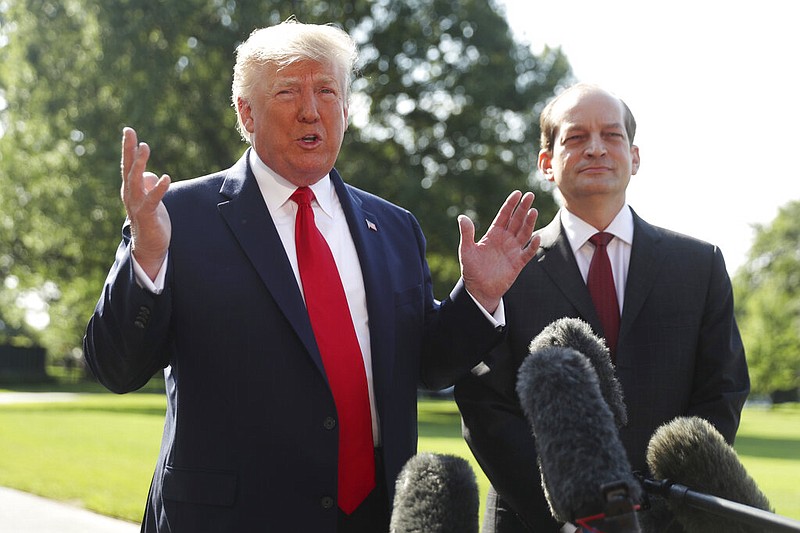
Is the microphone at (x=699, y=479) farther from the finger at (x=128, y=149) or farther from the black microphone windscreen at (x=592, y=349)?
the finger at (x=128, y=149)

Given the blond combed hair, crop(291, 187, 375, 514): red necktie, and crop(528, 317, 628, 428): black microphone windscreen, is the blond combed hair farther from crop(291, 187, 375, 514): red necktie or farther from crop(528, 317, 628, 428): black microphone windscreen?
crop(528, 317, 628, 428): black microphone windscreen

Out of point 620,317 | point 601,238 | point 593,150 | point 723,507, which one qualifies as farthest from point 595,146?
point 723,507

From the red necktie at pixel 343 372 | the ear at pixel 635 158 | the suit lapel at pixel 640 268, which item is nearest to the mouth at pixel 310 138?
the red necktie at pixel 343 372

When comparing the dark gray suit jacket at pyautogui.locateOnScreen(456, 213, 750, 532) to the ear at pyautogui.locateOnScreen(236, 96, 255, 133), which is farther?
the ear at pyautogui.locateOnScreen(236, 96, 255, 133)

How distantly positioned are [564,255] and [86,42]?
23132 mm

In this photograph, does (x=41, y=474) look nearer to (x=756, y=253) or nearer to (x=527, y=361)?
(x=527, y=361)

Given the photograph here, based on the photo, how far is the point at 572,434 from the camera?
56.3 inches

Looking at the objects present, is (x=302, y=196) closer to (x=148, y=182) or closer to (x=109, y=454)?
(x=148, y=182)

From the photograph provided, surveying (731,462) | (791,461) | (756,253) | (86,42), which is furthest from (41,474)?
(756,253)

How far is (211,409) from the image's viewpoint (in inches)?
106

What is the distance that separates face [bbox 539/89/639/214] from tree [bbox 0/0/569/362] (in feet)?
63.1

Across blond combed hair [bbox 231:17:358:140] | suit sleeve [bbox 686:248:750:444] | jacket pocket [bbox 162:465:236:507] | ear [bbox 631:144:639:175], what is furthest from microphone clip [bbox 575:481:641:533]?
ear [bbox 631:144:639:175]

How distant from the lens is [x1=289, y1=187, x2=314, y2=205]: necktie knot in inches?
117

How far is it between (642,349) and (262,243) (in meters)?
1.26
